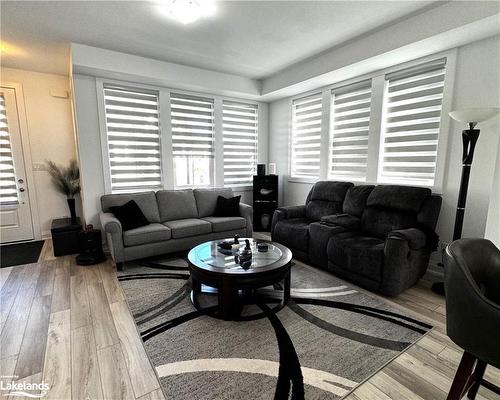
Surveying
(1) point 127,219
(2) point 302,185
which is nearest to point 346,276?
(2) point 302,185

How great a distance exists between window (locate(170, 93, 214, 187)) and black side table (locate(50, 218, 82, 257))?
165cm

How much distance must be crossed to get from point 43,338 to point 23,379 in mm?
409

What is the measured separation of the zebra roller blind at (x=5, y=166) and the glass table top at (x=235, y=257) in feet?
11.7

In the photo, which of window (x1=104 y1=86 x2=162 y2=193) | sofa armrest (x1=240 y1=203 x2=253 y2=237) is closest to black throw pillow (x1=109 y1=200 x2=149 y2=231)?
window (x1=104 y1=86 x2=162 y2=193)

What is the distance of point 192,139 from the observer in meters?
4.55

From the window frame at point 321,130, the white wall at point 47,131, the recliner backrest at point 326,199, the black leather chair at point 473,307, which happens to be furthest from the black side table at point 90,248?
the black leather chair at point 473,307

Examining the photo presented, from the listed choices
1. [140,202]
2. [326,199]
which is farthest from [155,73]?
[326,199]

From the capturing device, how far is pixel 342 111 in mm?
3994

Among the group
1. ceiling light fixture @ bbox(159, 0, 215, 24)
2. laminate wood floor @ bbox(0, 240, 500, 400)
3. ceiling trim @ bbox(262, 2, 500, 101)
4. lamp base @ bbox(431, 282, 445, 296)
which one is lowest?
laminate wood floor @ bbox(0, 240, 500, 400)

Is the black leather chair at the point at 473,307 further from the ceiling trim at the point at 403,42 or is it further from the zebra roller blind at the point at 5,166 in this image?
the zebra roller blind at the point at 5,166

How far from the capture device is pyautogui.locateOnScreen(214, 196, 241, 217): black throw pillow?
4.26 m

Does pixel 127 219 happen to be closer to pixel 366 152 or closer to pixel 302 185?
pixel 302 185

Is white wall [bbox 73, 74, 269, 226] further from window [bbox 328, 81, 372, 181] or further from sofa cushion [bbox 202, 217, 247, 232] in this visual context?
window [bbox 328, 81, 372, 181]

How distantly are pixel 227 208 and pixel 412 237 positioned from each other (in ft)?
8.64
